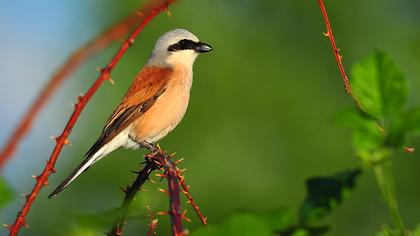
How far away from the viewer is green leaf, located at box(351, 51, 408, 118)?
3.38 ft

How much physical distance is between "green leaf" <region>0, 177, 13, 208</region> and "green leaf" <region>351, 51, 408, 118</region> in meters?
0.48

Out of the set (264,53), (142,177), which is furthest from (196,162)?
(142,177)

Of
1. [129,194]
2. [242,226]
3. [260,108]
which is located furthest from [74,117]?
[260,108]

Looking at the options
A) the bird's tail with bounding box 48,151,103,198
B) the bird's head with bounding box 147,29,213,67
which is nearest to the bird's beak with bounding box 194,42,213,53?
the bird's head with bounding box 147,29,213,67

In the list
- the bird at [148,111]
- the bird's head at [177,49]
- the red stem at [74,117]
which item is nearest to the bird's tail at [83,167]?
the bird at [148,111]

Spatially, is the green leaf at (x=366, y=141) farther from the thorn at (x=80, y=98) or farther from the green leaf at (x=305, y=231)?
the thorn at (x=80, y=98)

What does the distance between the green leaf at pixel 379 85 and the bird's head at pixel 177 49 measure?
478cm

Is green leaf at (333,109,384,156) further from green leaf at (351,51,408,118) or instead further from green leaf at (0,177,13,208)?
green leaf at (0,177,13,208)

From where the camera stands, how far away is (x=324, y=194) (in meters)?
0.98

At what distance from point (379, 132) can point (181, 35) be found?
488cm

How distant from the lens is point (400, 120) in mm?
1005

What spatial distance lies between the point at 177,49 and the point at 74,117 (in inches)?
182

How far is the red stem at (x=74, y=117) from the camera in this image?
1.28 metres

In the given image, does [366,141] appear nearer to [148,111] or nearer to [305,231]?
[305,231]
